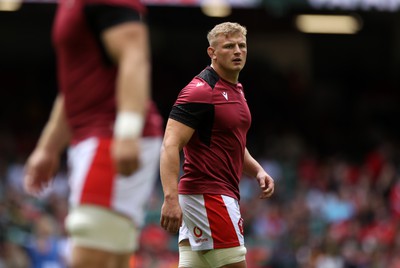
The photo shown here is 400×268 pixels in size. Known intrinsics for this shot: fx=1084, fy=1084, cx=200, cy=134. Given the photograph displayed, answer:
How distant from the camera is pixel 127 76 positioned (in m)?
4.70

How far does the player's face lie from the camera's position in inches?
247

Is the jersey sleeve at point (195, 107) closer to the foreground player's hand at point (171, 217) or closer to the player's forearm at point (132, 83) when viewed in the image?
the foreground player's hand at point (171, 217)

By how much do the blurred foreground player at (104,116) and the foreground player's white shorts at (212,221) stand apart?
56.1 inches

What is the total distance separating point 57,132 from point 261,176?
1.69m

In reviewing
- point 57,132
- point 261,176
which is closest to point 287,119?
point 261,176

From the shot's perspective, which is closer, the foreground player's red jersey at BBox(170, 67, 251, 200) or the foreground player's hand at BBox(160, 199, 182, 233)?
the foreground player's hand at BBox(160, 199, 182, 233)

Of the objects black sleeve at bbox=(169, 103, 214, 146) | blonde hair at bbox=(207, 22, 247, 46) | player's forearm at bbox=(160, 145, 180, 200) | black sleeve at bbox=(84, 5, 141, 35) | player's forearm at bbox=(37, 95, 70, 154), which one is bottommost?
player's forearm at bbox=(160, 145, 180, 200)

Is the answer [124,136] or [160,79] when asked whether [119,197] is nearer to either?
[124,136]

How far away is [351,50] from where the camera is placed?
25188mm

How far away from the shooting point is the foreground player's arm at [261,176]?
666 centimetres

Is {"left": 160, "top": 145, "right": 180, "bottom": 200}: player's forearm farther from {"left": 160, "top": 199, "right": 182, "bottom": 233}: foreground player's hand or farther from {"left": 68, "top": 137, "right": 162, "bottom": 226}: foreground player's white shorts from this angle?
{"left": 68, "top": 137, "right": 162, "bottom": 226}: foreground player's white shorts

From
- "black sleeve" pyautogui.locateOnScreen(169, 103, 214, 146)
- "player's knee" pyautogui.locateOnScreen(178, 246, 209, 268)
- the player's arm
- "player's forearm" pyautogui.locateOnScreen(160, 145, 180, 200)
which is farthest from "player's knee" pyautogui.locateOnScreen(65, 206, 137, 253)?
"player's knee" pyautogui.locateOnScreen(178, 246, 209, 268)

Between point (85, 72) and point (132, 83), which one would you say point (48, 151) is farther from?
point (132, 83)

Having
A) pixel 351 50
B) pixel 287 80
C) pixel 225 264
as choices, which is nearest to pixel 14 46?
pixel 287 80
